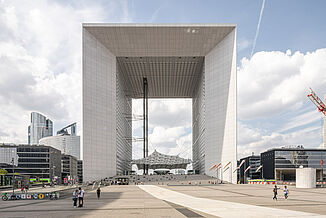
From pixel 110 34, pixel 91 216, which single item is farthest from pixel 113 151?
pixel 91 216

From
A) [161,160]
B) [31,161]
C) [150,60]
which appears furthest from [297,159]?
[31,161]

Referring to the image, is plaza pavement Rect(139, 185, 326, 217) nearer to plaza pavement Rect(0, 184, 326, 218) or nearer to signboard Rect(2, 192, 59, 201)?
plaza pavement Rect(0, 184, 326, 218)

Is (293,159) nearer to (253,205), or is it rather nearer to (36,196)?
(253,205)

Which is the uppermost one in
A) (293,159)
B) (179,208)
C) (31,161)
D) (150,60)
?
(150,60)

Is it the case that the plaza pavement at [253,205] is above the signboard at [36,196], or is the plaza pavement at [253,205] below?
above

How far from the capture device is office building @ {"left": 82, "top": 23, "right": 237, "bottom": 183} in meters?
74.2

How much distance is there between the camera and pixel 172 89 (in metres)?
119

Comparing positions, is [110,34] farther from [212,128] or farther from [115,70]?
[212,128]

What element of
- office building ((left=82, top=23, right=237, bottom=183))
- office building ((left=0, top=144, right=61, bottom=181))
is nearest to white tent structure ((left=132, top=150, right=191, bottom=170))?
office building ((left=82, top=23, right=237, bottom=183))

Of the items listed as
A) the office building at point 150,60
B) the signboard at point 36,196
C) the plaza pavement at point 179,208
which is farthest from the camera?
the office building at point 150,60

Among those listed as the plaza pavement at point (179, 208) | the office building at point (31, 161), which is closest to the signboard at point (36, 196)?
the plaza pavement at point (179, 208)

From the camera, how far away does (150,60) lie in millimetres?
87688

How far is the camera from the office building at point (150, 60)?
74.2m

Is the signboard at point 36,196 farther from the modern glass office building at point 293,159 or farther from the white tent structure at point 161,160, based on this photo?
the modern glass office building at point 293,159
